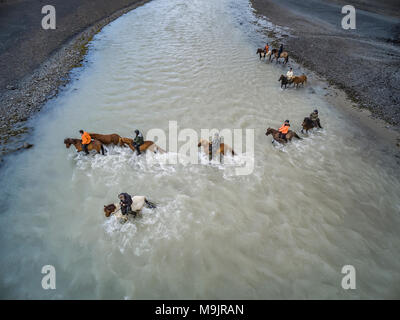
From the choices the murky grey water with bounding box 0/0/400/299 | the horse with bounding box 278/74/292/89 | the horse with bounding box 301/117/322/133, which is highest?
the horse with bounding box 278/74/292/89

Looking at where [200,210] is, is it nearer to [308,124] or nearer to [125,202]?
[125,202]

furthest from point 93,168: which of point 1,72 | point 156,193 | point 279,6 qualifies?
point 279,6

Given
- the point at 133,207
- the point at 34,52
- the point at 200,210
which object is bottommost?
the point at 200,210

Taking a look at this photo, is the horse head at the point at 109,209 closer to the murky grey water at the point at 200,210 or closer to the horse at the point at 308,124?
the murky grey water at the point at 200,210

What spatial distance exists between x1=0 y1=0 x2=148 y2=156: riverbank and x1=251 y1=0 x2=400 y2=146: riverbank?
19.2m

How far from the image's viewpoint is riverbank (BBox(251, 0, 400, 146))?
13376 millimetres

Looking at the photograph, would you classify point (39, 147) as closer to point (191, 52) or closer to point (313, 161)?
point (313, 161)

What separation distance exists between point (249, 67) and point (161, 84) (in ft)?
25.9

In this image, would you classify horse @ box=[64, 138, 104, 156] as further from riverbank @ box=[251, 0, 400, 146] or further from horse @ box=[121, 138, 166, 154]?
riverbank @ box=[251, 0, 400, 146]

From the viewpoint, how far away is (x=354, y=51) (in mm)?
19750

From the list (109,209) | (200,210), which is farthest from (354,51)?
(109,209)

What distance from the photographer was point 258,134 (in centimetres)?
1144

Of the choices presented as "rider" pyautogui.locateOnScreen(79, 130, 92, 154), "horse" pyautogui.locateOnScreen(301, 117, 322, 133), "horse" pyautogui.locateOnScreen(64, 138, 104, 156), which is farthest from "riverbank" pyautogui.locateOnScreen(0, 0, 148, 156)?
"horse" pyautogui.locateOnScreen(301, 117, 322, 133)

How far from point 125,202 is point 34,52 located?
61.6 feet
